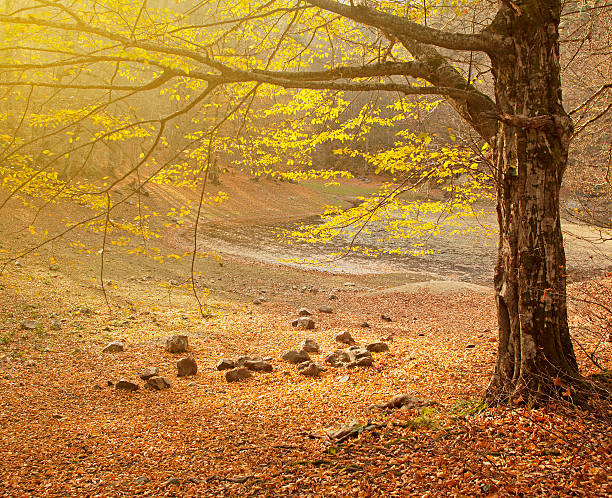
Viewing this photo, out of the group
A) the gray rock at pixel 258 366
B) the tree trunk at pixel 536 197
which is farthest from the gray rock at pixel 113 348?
the tree trunk at pixel 536 197

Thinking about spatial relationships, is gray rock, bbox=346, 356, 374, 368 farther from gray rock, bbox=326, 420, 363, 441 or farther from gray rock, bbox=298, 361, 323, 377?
gray rock, bbox=326, 420, 363, 441

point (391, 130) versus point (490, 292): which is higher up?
point (391, 130)

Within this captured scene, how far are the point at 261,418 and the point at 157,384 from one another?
1.67 meters

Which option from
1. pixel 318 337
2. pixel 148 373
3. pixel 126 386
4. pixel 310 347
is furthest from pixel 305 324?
pixel 126 386

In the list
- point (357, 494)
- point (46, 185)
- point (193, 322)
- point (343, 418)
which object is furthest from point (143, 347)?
point (357, 494)

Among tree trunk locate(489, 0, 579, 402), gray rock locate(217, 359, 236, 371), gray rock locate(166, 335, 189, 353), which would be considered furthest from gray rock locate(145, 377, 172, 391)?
tree trunk locate(489, 0, 579, 402)

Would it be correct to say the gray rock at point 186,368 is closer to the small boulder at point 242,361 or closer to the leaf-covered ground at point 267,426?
the leaf-covered ground at point 267,426

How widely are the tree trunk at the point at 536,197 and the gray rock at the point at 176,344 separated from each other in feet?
16.0

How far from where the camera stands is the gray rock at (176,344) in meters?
6.81

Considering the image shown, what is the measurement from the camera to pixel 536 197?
3498 millimetres

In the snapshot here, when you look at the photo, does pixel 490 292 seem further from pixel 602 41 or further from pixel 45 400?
pixel 45 400

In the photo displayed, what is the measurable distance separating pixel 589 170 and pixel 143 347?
13.7m

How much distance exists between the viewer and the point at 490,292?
42.3ft

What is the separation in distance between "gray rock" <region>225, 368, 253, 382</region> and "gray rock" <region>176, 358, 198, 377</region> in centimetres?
56
